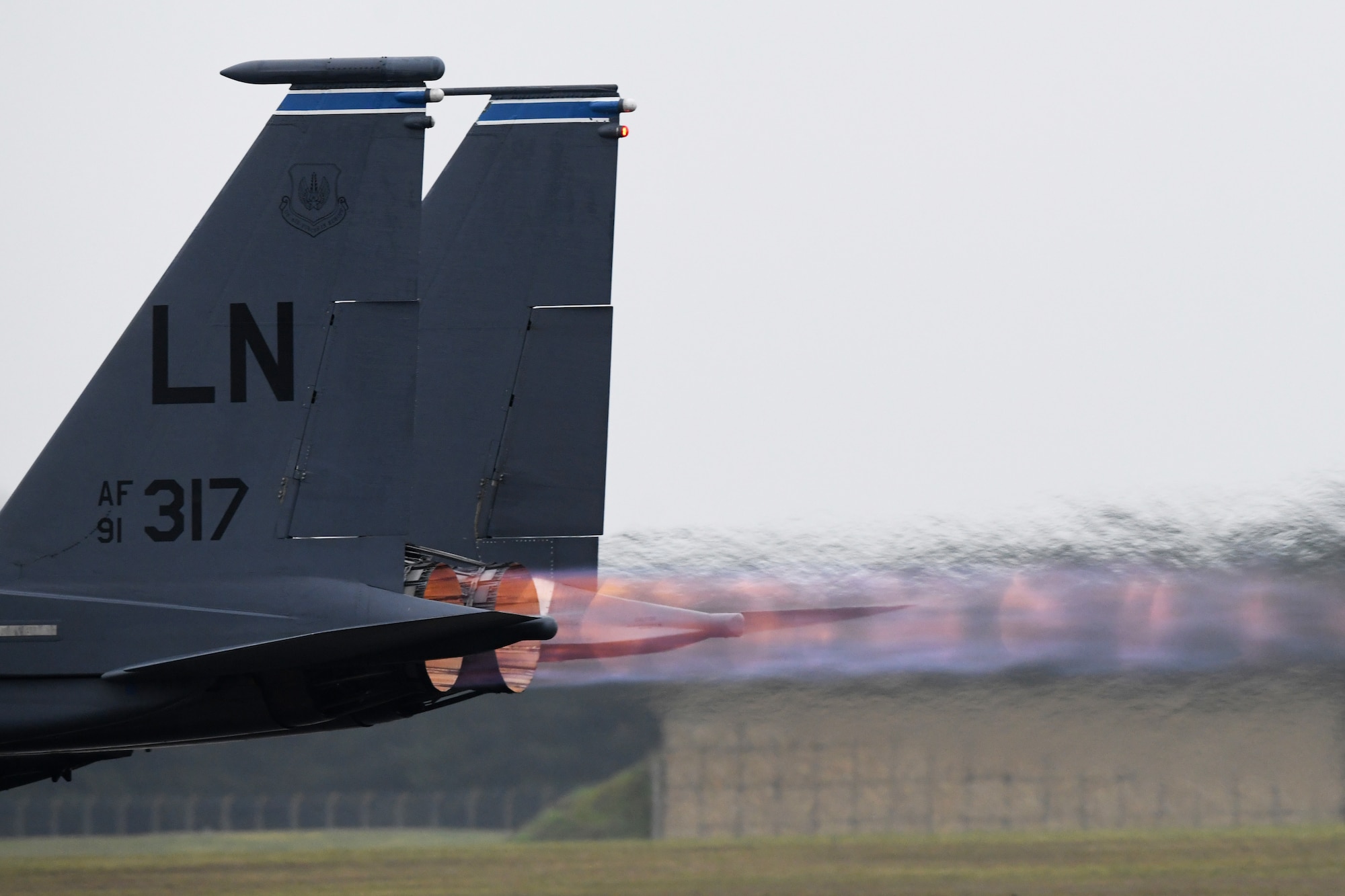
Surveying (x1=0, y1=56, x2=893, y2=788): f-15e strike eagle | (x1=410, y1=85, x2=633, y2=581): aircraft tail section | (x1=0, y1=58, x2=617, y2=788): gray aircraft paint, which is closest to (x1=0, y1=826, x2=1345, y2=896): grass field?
(x1=410, y1=85, x2=633, y2=581): aircraft tail section

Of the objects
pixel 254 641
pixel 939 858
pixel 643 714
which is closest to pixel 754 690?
pixel 643 714

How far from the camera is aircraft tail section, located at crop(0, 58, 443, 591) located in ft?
39.0

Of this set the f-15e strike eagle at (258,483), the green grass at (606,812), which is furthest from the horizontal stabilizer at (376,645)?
the green grass at (606,812)

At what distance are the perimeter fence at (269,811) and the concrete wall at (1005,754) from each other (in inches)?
62.7

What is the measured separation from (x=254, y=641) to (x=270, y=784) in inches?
257

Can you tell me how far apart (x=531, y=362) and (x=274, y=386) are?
3.38 metres

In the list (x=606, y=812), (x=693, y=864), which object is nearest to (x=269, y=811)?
(x=606, y=812)

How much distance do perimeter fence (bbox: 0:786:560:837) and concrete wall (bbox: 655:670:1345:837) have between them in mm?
1594

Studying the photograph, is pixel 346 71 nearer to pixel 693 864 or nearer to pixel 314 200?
pixel 314 200

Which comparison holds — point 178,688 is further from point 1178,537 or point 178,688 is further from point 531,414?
point 1178,537

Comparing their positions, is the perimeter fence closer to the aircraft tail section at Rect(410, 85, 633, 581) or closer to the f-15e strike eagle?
the aircraft tail section at Rect(410, 85, 633, 581)

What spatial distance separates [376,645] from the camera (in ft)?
36.9

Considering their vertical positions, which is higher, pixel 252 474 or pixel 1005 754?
pixel 252 474

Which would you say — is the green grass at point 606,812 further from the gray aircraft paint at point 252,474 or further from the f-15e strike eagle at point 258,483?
the gray aircraft paint at point 252,474
